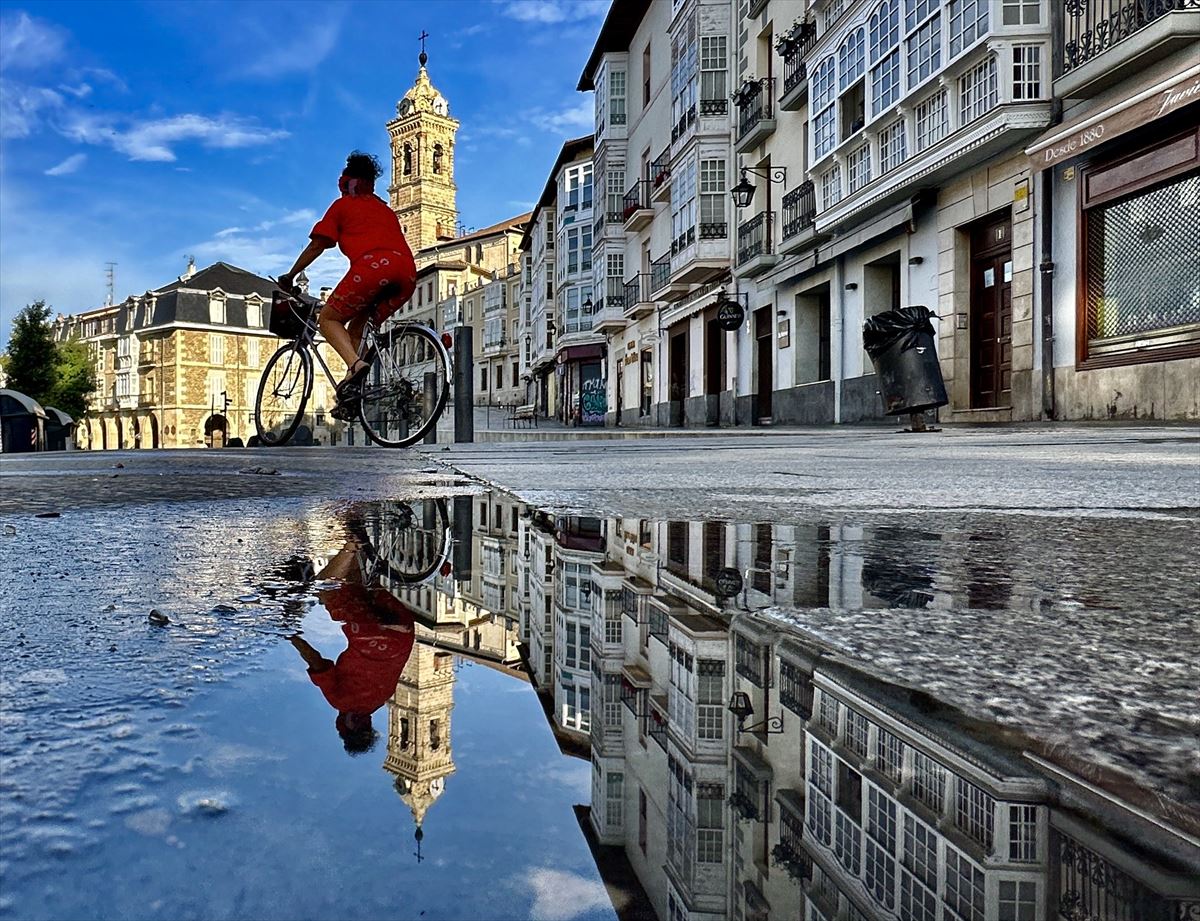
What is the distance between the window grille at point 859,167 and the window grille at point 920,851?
53.8 ft

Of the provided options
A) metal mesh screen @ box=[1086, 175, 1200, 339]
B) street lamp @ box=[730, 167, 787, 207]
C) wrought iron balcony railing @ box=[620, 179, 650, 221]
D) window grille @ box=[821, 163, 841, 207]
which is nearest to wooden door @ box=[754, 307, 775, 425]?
street lamp @ box=[730, 167, 787, 207]

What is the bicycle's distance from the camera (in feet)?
20.8

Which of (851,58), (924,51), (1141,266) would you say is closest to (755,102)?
(851,58)

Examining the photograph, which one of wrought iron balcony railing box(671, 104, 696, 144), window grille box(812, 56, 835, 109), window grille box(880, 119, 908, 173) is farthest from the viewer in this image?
wrought iron balcony railing box(671, 104, 696, 144)

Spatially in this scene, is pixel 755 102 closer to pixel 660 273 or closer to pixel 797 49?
pixel 797 49

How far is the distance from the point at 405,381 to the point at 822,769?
6083 millimetres

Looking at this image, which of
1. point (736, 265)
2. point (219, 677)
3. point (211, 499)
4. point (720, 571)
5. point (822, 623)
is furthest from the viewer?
point (736, 265)

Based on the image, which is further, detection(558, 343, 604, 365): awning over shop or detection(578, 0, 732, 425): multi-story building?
detection(558, 343, 604, 365): awning over shop

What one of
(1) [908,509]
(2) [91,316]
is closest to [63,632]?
(1) [908,509]

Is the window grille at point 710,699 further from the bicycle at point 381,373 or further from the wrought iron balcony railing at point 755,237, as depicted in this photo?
the wrought iron balcony railing at point 755,237

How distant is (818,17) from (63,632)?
764 inches

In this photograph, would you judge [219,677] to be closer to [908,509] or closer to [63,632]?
Answer: [63,632]

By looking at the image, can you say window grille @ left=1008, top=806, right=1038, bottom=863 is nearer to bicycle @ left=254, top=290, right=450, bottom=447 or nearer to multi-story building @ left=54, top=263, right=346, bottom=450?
bicycle @ left=254, top=290, right=450, bottom=447

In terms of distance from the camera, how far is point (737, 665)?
82 centimetres
